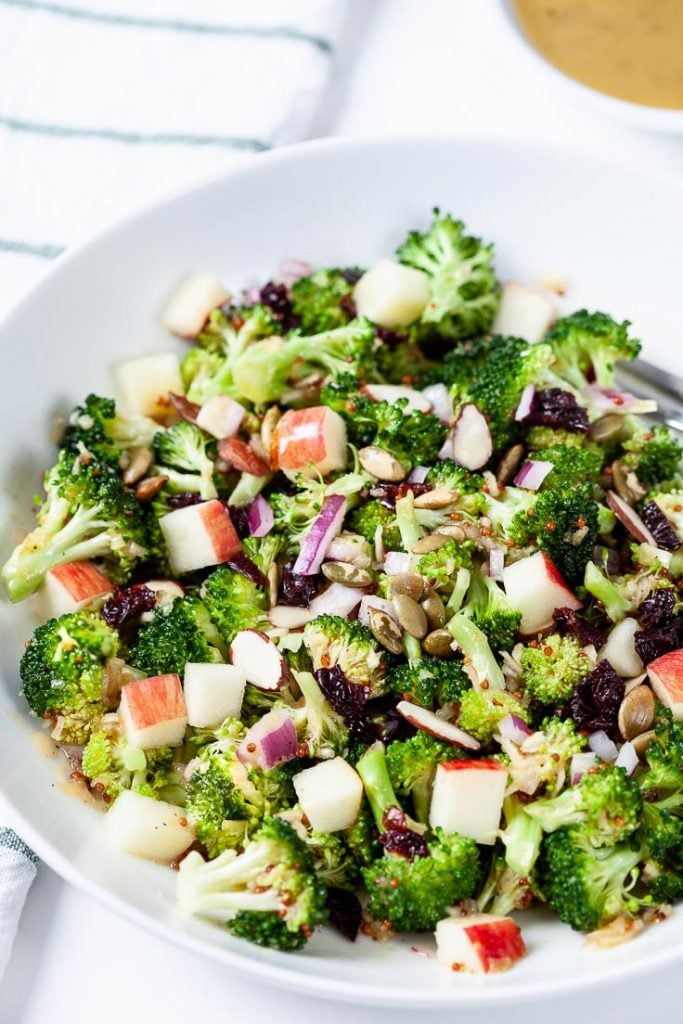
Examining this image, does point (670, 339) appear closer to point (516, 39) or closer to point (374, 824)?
point (516, 39)

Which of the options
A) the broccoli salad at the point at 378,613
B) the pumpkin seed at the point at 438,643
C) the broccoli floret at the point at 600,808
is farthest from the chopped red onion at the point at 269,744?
the broccoli floret at the point at 600,808

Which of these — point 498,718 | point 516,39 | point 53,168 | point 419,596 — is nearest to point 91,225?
point 53,168

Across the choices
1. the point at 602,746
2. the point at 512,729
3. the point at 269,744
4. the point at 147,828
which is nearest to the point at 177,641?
the point at 269,744

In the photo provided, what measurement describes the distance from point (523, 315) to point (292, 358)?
2.73 ft

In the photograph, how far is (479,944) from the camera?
2859 mm

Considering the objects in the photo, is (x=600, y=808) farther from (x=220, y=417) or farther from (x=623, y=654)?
(x=220, y=417)

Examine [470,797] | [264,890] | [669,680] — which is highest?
[669,680]

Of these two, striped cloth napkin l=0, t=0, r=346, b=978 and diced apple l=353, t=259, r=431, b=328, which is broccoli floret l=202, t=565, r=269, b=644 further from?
striped cloth napkin l=0, t=0, r=346, b=978

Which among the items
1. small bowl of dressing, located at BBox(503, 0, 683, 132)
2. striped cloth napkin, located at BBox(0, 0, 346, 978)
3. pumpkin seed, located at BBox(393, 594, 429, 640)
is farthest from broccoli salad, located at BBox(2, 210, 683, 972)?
small bowl of dressing, located at BBox(503, 0, 683, 132)

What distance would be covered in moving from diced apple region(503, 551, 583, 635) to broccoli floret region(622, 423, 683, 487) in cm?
55

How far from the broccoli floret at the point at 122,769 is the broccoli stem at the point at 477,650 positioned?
874 mm

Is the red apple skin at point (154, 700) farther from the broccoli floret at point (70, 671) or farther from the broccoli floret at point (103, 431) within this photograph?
the broccoli floret at point (103, 431)

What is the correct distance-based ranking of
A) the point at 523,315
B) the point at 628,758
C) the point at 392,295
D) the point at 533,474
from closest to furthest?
the point at 628,758 < the point at 533,474 < the point at 392,295 < the point at 523,315

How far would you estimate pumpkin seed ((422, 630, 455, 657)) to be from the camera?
322cm
